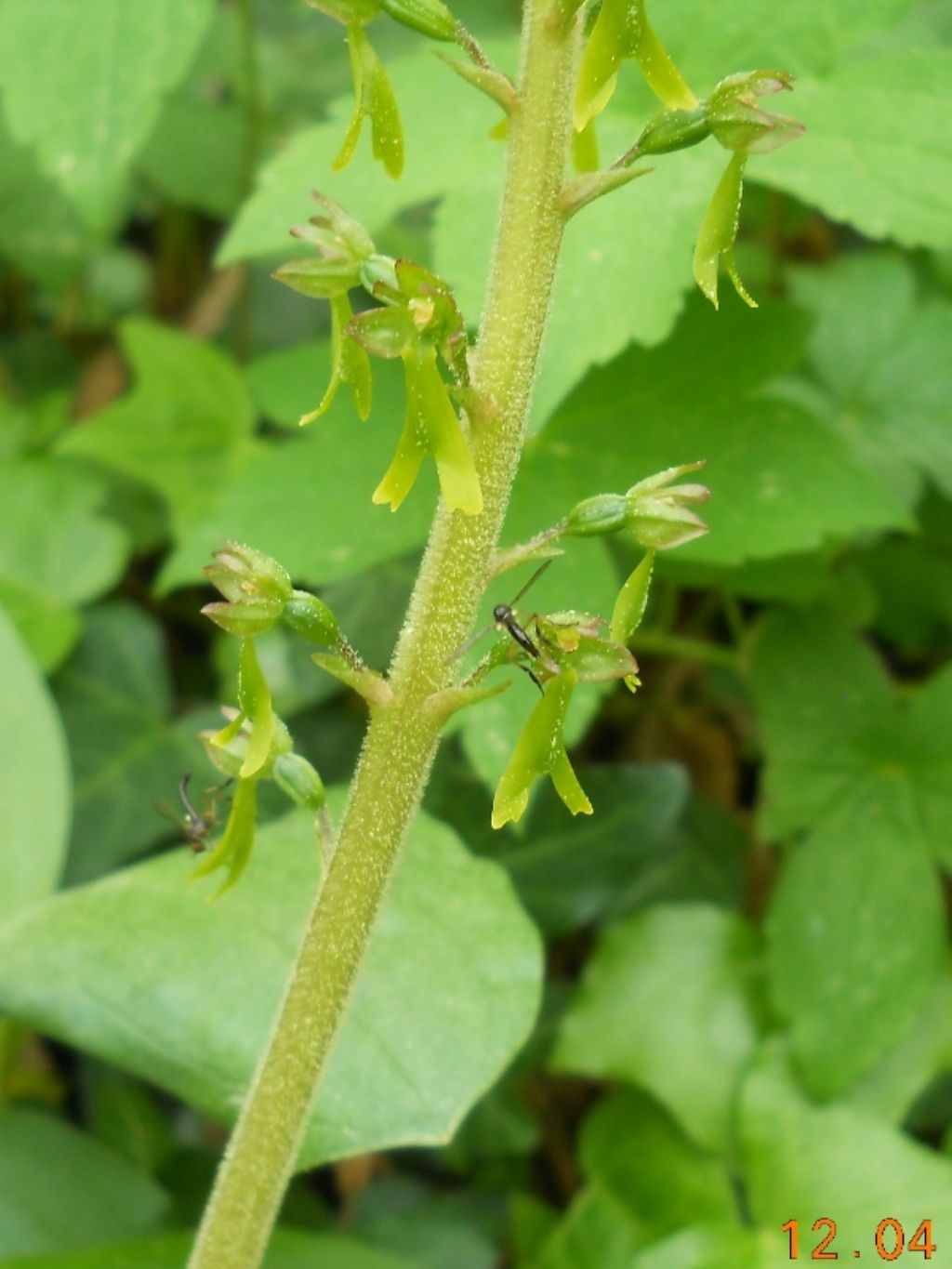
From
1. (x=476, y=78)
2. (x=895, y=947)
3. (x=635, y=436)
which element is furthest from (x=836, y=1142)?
(x=476, y=78)

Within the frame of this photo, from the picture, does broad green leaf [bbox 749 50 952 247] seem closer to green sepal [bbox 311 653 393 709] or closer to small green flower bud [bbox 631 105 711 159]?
small green flower bud [bbox 631 105 711 159]

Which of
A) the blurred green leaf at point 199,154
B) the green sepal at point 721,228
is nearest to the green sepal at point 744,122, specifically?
the green sepal at point 721,228

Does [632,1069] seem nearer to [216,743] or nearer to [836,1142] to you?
[836,1142]

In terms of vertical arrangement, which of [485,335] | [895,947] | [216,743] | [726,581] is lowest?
[895,947]

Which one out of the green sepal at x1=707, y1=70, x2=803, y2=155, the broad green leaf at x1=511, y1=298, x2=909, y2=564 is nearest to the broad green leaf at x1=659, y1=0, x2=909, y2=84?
the broad green leaf at x1=511, y1=298, x2=909, y2=564

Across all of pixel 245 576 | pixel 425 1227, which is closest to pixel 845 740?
pixel 425 1227

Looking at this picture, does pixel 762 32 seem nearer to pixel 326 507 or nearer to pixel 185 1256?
pixel 326 507

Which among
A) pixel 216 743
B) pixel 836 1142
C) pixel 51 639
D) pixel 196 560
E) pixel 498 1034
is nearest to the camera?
pixel 216 743
